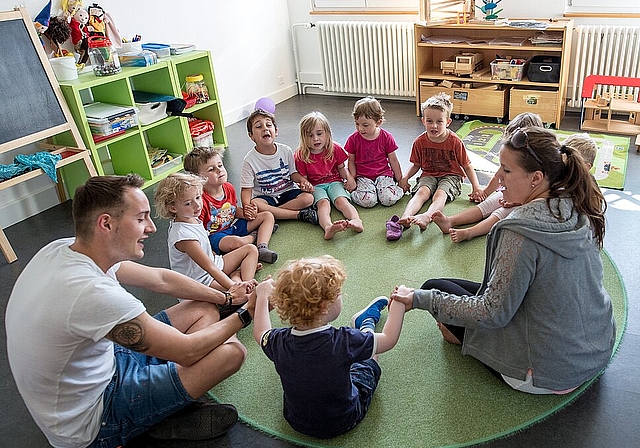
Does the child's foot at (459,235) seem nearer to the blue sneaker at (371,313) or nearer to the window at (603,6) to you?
the blue sneaker at (371,313)

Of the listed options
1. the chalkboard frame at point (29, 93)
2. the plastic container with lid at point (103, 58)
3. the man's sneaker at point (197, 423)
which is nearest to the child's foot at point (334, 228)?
the man's sneaker at point (197, 423)

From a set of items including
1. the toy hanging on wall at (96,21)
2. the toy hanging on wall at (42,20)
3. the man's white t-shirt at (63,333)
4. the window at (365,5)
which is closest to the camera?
the man's white t-shirt at (63,333)

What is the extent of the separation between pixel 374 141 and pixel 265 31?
2720 mm

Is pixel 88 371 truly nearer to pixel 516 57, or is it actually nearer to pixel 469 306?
pixel 469 306

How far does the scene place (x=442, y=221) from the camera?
287 cm

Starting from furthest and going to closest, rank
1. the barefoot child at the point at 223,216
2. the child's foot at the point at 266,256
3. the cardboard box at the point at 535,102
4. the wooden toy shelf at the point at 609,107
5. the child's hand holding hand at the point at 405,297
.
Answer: the cardboard box at the point at 535,102 → the wooden toy shelf at the point at 609,107 → the child's foot at the point at 266,256 → the barefoot child at the point at 223,216 → the child's hand holding hand at the point at 405,297

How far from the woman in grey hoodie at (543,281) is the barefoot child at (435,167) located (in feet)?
3.93

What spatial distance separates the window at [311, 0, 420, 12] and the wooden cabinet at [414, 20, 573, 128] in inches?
16.6

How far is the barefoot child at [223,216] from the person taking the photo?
→ 2.69 metres

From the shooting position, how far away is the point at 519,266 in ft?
5.20

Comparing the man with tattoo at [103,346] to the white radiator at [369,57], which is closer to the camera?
the man with tattoo at [103,346]

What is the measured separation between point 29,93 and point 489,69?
355 cm

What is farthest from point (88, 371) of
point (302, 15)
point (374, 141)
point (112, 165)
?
point (302, 15)

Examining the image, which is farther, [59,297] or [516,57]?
[516,57]
